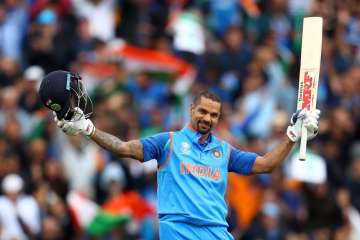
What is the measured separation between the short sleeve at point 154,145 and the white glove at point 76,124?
0.51 m

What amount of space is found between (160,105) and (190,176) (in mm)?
7118

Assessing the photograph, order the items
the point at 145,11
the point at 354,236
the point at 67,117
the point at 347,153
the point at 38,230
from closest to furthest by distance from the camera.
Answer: the point at 67,117, the point at 38,230, the point at 354,236, the point at 347,153, the point at 145,11

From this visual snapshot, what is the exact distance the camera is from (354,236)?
16.4 metres

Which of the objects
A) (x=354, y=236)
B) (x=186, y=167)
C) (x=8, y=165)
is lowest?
(x=354, y=236)

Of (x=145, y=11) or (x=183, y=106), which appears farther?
(x=145, y=11)

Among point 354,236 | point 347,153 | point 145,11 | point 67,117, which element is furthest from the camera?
point 145,11

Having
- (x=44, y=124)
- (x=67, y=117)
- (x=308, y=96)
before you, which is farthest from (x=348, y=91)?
(x=67, y=117)

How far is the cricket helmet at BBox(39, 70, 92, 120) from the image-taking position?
391 inches

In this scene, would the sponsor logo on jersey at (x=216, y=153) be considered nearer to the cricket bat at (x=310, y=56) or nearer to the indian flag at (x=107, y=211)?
the cricket bat at (x=310, y=56)

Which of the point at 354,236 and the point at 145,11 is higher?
the point at 145,11

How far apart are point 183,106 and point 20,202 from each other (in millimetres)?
3139

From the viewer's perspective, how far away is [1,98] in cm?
1653

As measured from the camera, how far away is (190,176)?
401 inches

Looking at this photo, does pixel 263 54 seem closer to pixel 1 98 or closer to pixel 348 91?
pixel 348 91
